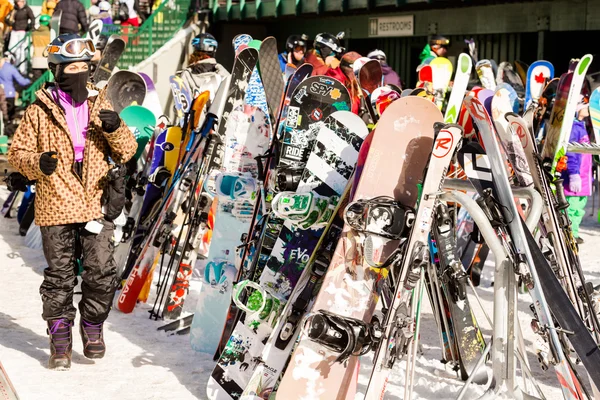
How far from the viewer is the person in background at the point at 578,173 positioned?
26.2 feet

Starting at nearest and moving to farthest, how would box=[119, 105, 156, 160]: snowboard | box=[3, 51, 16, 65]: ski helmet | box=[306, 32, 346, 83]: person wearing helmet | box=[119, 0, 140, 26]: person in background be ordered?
box=[119, 105, 156, 160]: snowboard
box=[306, 32, 346, 83]: person wearing helmet
box=[3, 51, 16, 65]: ski helmet
box=[119, 0, 140, 26]: person in background

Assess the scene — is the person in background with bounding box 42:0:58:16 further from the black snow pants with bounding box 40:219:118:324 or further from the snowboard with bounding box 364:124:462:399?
the snowboard with bounding box 364:124:462:399

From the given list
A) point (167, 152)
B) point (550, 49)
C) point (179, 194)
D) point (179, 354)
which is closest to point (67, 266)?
point (179, 354)

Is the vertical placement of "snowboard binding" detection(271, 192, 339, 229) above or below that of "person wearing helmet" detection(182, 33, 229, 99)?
below

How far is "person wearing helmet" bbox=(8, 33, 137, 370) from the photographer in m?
4.96

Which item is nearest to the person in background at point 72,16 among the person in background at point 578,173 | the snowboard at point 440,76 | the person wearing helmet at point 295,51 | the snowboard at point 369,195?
the person wearing helmet at point 295,51

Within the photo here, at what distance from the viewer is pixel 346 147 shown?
4.48m

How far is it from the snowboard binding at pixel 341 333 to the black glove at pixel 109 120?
1665 mm

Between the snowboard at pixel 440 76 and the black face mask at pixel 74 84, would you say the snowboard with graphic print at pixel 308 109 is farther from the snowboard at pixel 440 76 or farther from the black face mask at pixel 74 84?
the snowboard at pixel 440 76

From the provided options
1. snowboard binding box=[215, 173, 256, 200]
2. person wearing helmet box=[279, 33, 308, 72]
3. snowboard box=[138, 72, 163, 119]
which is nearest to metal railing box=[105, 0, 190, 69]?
person wearing helmet box=[279, 33, 308, 72]

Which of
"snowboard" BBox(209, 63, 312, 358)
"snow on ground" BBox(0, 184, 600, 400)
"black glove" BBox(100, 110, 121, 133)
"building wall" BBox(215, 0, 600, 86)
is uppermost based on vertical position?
"building wall" BBox(215, 0, 600, 86)

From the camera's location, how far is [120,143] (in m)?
5.03

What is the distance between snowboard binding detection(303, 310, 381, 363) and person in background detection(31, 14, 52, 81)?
13.4 m

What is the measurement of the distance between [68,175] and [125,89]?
2.75 meters
